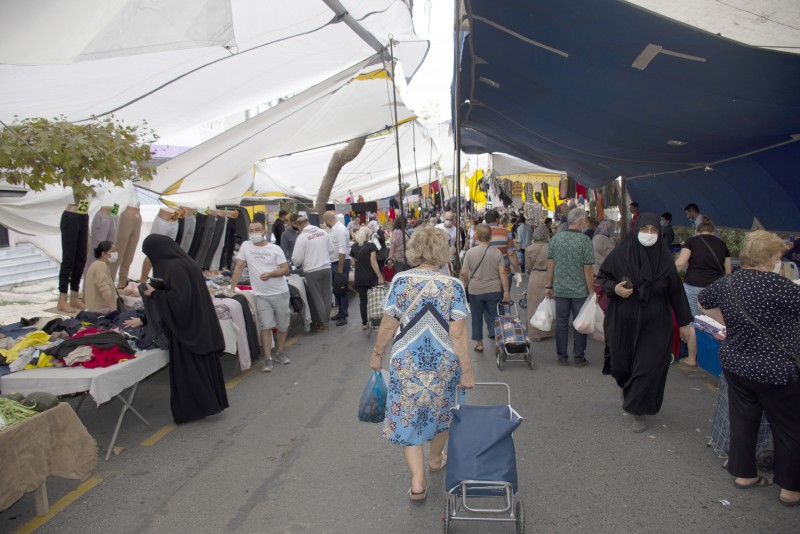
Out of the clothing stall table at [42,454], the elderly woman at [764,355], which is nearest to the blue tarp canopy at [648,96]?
the elderly woman at [764,355]

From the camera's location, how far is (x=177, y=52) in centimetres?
594

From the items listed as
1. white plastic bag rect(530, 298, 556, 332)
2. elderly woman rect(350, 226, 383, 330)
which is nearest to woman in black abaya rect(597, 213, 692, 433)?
white plastic bag rect(530, 298, 556, 332)

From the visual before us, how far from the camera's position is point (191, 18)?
15.2ft

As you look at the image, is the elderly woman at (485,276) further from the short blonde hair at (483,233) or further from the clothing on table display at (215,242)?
the clothing on table display at (215,242)

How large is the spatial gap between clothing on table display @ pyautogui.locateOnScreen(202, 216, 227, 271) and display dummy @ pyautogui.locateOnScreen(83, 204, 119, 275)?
2.74m

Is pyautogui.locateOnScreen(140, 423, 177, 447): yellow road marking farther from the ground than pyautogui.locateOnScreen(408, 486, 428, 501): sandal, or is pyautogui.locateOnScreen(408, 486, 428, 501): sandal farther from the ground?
pyautogui.locateOnScreen(408, 486, 428, 501): sandal

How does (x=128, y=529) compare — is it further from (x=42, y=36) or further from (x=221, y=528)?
(x=42, y=36)

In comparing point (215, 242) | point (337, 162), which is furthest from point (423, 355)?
point (337, 162)

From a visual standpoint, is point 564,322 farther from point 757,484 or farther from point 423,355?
point 423,355

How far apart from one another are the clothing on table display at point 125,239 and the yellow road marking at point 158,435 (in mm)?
4281

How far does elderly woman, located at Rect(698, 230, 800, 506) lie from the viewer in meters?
3.78

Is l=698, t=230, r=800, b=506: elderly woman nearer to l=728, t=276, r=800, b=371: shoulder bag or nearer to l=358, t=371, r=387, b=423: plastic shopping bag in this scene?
l=728, t=276, r=800, b=371: shoulder bag

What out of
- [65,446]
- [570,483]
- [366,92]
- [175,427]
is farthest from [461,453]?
[366,92]

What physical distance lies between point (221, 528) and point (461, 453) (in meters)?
1.73
